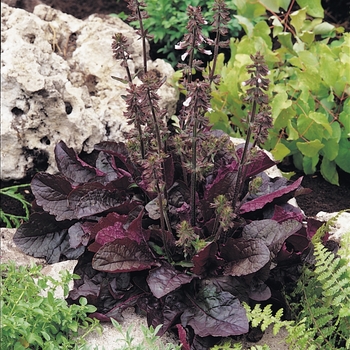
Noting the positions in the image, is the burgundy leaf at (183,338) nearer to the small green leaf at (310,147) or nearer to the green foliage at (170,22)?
the small green leaf at (310,147)

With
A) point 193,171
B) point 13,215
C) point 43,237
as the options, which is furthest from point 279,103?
point 13,215

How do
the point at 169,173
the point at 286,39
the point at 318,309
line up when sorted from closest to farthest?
the point at 318,309
the point at 169,173
the point at 286,39

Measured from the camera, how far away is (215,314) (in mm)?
2695

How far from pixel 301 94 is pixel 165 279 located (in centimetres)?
173

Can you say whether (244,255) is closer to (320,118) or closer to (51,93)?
(320,118)

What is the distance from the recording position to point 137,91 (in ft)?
8.89

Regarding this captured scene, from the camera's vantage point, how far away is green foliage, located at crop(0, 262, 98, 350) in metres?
2.33

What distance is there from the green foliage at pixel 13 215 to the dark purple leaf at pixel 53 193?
46 centimetres

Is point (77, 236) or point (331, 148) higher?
point (331, 148)

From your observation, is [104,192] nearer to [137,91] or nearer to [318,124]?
[137,91]

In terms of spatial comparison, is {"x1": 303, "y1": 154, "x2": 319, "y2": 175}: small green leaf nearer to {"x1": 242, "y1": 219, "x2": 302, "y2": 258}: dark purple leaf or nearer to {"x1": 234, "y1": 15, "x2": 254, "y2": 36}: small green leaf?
{"x1": 234, "y1": 15, "x2": 254, "y2": 36}: small green leaf

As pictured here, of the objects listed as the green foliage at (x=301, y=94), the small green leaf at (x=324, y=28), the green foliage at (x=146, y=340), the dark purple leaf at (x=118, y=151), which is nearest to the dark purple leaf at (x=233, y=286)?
the green foliage at (x=146, y=340)

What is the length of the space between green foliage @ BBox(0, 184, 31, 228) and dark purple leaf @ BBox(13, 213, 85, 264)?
1.24ft

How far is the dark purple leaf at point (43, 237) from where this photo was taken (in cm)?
327
